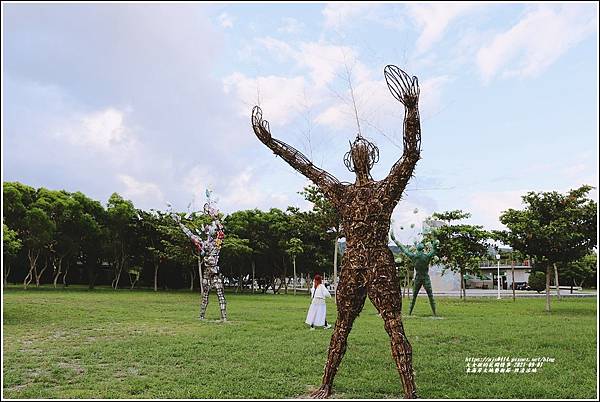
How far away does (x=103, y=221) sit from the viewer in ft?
99.3

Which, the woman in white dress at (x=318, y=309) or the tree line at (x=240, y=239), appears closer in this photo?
the woman in white dress at (x=318, y=309)

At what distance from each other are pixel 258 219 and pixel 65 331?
826 inches

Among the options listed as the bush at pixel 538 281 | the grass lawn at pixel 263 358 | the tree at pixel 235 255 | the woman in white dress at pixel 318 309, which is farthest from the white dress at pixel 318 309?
the bush at pixel 538 281

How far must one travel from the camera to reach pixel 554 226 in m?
16.9

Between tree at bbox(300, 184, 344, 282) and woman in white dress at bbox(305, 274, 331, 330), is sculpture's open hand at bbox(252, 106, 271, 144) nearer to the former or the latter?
woman in white dress at bbox(305, 274, 331, 330)

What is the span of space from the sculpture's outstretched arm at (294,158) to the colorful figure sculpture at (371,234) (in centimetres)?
1

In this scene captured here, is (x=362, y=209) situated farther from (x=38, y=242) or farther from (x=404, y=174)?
(x=38, y=242)

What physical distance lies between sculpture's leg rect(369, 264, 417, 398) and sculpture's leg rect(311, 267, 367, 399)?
160 mm

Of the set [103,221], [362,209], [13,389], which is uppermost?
[103,221]

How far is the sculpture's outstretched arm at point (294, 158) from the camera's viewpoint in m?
6.00

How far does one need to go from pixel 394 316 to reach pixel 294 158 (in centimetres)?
197

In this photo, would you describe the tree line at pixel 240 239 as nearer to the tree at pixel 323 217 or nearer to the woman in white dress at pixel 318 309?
Result: the tree at pixel 323 217

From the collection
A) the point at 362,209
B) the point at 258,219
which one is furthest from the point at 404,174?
the point at 258,219

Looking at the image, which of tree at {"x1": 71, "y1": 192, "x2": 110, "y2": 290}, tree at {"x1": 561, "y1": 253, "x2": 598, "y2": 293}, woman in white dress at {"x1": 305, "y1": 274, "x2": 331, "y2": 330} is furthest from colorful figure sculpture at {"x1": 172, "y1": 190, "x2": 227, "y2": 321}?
tree at {"x1": 561, "y1": 253, "x2": 598, "y2": 293}
